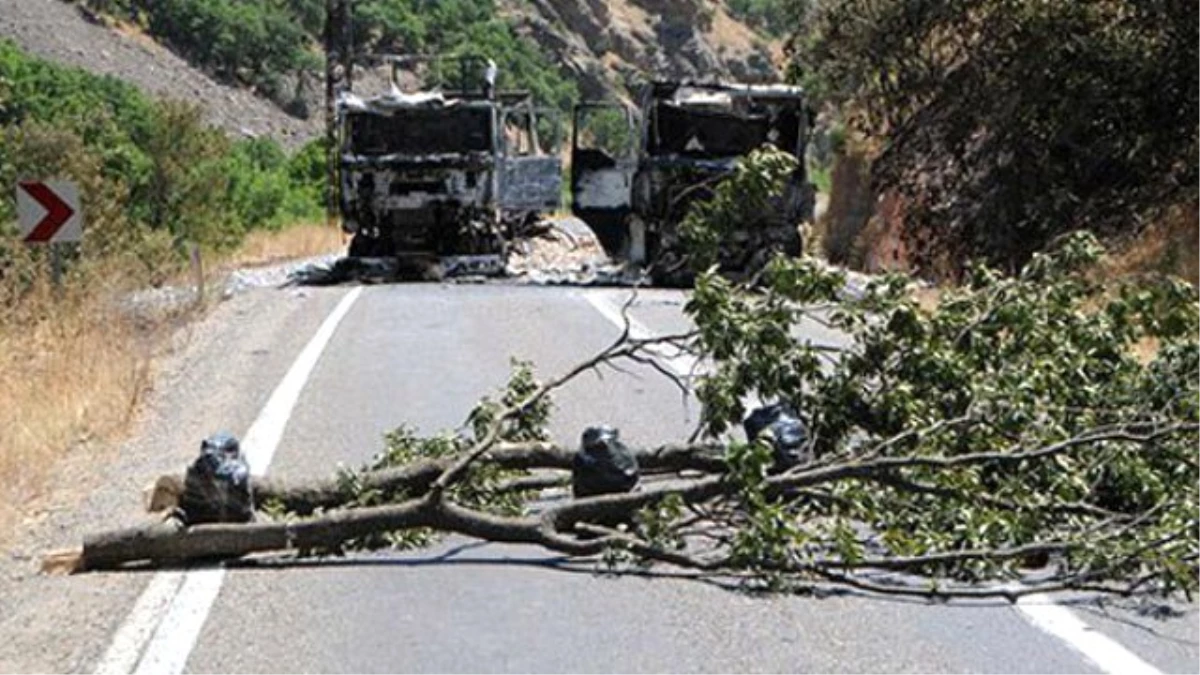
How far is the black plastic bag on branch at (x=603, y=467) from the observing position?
8.62 m

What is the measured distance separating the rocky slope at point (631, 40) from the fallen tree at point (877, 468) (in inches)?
3849

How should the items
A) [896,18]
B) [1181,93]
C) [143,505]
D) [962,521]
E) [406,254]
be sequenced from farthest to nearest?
[406,254]
[896,18]
[1181,93]
[143,505]
[962,521]

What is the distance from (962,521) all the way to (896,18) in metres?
17.9

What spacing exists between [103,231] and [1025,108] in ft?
62.6

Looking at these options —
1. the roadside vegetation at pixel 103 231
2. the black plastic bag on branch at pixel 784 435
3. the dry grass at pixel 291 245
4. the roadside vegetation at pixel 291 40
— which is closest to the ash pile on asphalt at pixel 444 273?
the roadside vegetation at pixel 103 231

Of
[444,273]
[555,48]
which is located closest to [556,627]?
[444,273]

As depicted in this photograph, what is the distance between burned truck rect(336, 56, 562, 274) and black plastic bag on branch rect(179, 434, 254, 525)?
17.5 metres

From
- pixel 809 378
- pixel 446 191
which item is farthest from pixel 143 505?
pixel 446 191

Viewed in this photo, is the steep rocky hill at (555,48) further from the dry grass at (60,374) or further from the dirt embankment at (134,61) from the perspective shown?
the dry grass at (60,374)

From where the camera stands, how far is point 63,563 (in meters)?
→ 8.45

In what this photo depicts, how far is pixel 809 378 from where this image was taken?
889 cm

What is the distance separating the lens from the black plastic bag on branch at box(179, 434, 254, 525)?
829 cm

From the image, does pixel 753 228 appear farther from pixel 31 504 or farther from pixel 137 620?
pixel 137 620

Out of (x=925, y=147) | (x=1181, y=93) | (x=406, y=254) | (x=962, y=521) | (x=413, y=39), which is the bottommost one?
(x=413, y=39)
